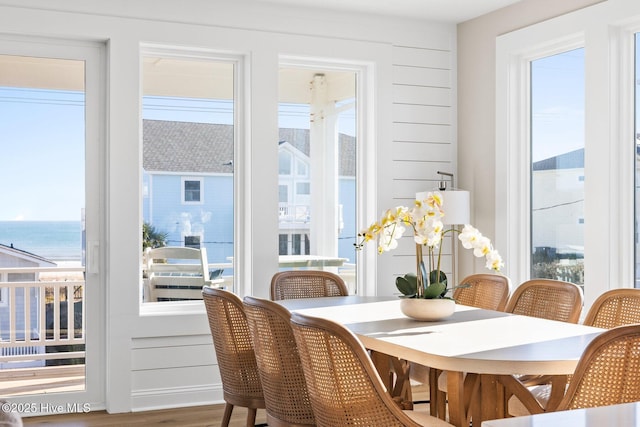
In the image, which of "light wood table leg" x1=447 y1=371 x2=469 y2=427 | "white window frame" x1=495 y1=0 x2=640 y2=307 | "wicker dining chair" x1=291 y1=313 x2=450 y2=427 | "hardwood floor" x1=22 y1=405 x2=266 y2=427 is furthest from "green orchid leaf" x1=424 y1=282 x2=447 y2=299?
"hardwood floor" x1=22 y1=405 x2=266 y2=427

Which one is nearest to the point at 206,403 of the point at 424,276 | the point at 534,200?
the point at 424,276

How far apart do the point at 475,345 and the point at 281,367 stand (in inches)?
29.6

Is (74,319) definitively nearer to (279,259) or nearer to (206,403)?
(206,403)

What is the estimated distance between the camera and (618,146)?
4.45 m

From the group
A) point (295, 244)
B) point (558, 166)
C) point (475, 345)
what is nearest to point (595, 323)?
point (475, 345)

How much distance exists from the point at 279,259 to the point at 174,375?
3.39 feet

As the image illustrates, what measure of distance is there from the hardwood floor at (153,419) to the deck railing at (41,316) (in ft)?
1.24

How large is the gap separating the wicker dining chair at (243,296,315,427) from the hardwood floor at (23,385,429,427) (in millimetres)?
1531

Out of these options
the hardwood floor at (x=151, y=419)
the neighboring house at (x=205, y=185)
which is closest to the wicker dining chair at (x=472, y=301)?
the hardwood floor at (x=151, y=419)

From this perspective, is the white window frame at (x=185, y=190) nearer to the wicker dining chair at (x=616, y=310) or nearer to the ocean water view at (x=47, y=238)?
the ocean water view at (x=47, y=238)

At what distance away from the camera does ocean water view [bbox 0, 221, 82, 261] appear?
475cm

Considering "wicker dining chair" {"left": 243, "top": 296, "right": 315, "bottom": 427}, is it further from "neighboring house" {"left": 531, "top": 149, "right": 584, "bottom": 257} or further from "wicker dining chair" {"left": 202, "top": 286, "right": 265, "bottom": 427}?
"neighboring house" {"left": 531, "top": 149, "right": 584, "bottom": 257}

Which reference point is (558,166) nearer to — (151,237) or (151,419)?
(151,237)

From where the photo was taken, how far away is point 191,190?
517 centimetres
